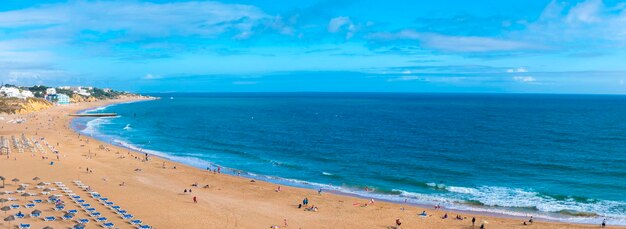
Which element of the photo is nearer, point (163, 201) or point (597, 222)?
point (597, 222)

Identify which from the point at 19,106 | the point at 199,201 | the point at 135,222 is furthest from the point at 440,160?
the point at 19,106

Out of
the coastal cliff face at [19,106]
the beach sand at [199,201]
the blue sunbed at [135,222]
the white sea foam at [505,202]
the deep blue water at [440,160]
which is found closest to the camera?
the blue sunbed at [135,222]

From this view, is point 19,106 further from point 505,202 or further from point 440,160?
point 505,202

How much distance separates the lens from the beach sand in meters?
35.0

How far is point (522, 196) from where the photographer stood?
1671 inches

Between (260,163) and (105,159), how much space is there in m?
19.9

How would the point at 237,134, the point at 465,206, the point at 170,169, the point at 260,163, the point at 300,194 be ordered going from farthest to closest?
the point at 237,134 → the point at 260,163 → the point at 170,169 → the point at 300,194 → the point at 465,206

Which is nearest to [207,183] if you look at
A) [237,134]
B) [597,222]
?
[597,222]

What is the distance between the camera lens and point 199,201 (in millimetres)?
41094

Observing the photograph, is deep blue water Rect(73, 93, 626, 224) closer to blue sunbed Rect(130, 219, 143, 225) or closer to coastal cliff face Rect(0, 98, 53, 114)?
blue sunbed Rect(130, 219, 143, 225)

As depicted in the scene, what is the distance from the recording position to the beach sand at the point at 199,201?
3500cm

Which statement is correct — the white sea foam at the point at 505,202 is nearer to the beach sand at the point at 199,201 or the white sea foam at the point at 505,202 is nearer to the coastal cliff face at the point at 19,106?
the beach sand at the point at 199,201

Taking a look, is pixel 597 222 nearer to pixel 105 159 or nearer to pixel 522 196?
pixel 522 196

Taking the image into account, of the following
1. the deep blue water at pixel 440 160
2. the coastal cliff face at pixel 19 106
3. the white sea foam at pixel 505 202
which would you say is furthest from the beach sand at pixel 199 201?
the coastal cliff face at pixel 19 106
